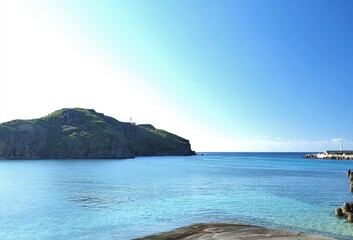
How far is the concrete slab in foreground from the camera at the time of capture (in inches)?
1106

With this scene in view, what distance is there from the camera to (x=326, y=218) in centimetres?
3881

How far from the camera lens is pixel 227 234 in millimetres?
29422

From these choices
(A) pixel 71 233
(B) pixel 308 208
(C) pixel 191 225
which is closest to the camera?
(A) pixel 71 233

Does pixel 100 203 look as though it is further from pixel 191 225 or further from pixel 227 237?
pixel 227 237

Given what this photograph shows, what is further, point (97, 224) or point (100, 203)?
point (100, 203)

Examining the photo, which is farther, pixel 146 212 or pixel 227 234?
pixel 146 212

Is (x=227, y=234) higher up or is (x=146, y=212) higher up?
(x=146, y=212)

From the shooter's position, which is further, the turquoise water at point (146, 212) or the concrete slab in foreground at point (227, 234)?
the turquoise water at point (146, 212)

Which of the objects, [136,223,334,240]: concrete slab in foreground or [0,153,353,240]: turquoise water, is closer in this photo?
[136,223,334,240]: concrete slab in foreground

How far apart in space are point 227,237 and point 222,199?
26.4 meters

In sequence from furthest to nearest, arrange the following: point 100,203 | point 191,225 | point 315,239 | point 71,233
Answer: point 100,203 < point 191,225 < point 71,233 < point 315,239

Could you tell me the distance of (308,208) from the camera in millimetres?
45844

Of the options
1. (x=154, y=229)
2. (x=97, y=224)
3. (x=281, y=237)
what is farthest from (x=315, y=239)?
(x=97, y=224)

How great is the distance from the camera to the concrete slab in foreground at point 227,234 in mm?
28094
